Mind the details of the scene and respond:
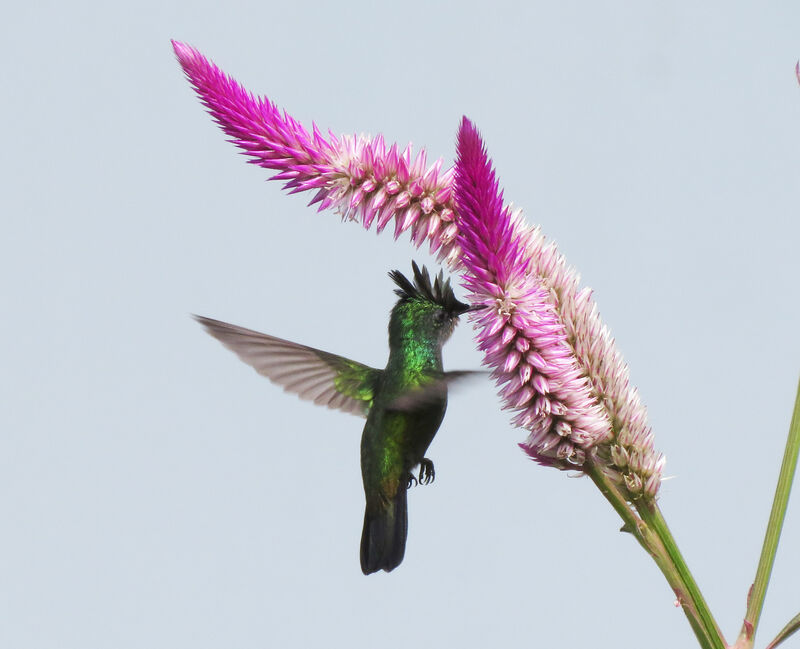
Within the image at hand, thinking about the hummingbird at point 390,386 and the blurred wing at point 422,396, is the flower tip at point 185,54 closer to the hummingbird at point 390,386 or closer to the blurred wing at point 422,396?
the hummingbird at point 390,386

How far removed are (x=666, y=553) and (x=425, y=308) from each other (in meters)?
1.40

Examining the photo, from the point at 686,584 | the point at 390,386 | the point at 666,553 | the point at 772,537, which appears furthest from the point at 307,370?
the point at 772,537

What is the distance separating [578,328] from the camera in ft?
10.2

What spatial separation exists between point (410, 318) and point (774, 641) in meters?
1.86

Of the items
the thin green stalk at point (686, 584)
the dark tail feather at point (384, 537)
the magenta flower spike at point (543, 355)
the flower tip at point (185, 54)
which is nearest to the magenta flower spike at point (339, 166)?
the flower tip at point (185, 54)

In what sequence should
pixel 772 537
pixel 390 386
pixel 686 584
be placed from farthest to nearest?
pixel 390 386
pixel 686 584
pixel 772 537

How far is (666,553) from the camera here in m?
2.96

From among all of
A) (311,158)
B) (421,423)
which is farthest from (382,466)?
(311,158)

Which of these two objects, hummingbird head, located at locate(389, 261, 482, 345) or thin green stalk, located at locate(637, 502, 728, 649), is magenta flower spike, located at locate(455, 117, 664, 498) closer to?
thin green stalk, located at locate(637, 502, 728, 649)

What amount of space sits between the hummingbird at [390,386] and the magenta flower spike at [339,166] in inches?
19.2

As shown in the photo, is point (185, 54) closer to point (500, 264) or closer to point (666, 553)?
point (500, 264)

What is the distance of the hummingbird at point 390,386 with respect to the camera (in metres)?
3.77

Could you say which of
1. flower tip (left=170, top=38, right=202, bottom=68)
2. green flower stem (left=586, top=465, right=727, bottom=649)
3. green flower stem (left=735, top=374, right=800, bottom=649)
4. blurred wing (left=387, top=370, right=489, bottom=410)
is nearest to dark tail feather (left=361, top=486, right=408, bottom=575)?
blurred wing (left=387, top=370, right=489, bottom=410)

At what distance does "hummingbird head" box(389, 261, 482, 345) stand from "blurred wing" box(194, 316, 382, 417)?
589 millimetres
